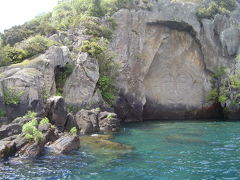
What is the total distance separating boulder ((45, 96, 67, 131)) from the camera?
26875 millimetres

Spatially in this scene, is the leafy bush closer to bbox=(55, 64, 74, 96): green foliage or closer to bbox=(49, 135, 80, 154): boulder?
bbox=(55, 64, 74, 96): green foliage

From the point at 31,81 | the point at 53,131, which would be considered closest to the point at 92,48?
the point at 31,81

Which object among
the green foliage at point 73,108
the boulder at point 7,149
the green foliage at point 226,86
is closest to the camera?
the boulder at point 7,149

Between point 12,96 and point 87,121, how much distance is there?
7608 millimetres

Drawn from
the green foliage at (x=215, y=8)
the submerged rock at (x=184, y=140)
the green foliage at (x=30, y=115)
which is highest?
the green foliage at (x=215, y=8)

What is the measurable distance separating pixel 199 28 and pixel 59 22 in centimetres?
2129

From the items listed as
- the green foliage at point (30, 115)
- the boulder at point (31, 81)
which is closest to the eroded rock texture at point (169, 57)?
the boulder at point (31, 81)

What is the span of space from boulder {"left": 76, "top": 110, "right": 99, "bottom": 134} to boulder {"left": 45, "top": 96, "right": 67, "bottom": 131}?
234 cm

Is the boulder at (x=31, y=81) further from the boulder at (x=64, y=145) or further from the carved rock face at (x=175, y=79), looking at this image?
the carved rock face at (x=175, y=79)

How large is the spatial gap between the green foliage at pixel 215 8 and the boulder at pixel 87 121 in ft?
87.2

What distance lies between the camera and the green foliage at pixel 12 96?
24.5 m

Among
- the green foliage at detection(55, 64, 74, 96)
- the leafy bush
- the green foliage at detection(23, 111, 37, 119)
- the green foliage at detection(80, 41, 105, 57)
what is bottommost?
the green foliage at detection(23, 111, 37, 119)

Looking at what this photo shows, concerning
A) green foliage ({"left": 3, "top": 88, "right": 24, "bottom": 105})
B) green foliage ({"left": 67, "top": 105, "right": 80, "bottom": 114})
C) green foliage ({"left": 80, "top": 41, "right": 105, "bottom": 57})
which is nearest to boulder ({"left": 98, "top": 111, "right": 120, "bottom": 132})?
green foliage ({"left": 67, "top": 105, "right": 80, "bottom": 114})

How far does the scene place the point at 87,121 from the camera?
29.3 metres
